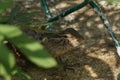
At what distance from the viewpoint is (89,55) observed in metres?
2.28

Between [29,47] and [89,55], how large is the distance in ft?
5.65

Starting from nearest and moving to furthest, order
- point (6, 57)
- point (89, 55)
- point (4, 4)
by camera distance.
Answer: point (6, 57), point (4, 4), point (89, 55)

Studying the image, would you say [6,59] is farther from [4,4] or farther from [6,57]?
[4,4]

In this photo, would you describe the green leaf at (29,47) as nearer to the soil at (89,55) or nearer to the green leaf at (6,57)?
the green leaf at (6,57)

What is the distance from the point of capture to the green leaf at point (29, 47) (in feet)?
1.84

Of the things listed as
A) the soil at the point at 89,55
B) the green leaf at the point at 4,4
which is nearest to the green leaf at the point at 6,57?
the green leaf at the point at 4,4

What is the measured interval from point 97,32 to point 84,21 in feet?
0.71

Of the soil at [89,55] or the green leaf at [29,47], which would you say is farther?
the soil at [89,55]

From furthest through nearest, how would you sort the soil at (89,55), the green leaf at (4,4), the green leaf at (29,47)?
the soil at (89,55) < the green leaf at (4,4) < the green leaf at (29,47)

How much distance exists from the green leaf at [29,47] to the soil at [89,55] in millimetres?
1303

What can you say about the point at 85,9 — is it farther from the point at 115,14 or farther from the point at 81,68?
the point at 81,68

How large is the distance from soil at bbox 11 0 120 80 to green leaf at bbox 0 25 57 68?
1303 mm

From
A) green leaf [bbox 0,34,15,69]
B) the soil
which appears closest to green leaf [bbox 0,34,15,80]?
green leaf [bbox 0,34,15,69]

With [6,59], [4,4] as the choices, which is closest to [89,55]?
[4,4]
